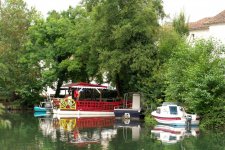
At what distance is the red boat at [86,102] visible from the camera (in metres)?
42.9

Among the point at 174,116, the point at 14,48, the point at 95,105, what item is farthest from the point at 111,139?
the point at 14,48

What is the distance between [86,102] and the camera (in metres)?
43.7

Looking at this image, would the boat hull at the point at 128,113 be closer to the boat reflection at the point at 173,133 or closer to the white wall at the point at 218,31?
the boat reflection at the point at 173,133

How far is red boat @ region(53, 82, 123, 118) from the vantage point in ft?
141

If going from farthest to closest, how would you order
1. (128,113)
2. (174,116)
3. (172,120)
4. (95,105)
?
(95,105) < (128,113) < (172,120) < (174,116)

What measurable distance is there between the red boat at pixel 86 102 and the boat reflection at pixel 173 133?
12721mm

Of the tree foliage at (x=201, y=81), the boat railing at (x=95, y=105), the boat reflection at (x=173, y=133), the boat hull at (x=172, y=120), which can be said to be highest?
the tree foliage at (x=201, y=81)

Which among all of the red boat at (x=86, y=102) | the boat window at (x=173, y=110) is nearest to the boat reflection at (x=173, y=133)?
the boat window at (x=173, y=110)

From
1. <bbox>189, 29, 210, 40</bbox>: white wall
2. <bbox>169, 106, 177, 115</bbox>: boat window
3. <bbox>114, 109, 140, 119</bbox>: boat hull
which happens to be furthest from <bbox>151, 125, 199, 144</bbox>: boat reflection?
<bbox>189, 29, 210, 40</bbox>: white wall

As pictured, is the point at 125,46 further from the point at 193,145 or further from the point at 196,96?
the point at 193,145

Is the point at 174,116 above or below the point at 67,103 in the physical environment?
below

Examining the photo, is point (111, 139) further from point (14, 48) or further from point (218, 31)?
point (14, 48)

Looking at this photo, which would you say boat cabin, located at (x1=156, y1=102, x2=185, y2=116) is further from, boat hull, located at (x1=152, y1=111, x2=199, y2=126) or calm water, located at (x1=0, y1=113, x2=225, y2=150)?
calm water, located at (x1=0, y1=113, x2=225, y2=150)

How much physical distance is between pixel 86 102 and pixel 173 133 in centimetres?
1745
